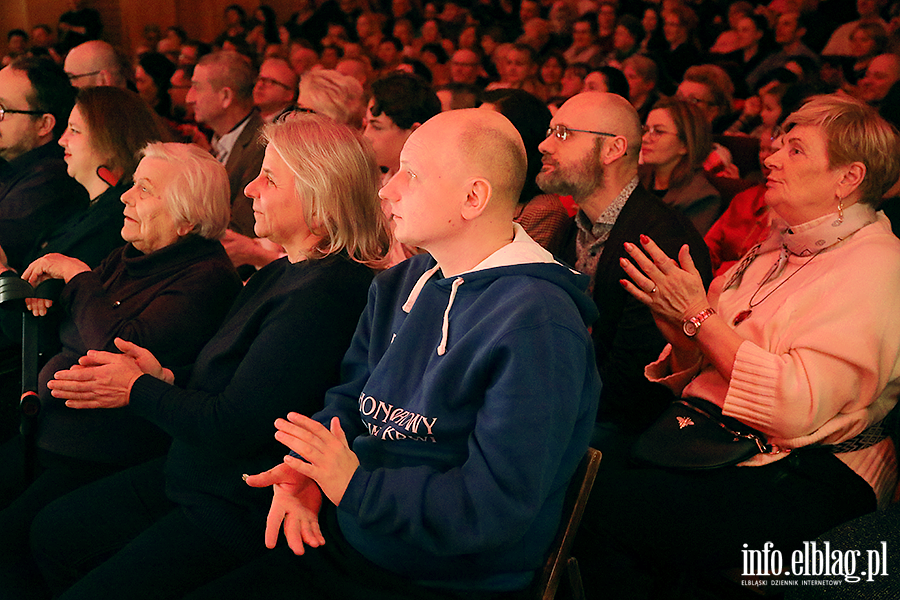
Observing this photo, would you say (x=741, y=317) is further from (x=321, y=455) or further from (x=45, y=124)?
(x=45, y=124)

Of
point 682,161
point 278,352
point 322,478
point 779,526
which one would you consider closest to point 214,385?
point 278,352

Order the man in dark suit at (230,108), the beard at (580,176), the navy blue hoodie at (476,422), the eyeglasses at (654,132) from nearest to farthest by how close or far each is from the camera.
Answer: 1. the navy blue hoodie at (476,422)
2. the beard at (580,176)
3. the eyeglasses at (654,132)
4. the man in dark suit at (230,108)

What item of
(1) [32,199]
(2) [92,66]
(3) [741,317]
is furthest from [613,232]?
(2) [92,66]

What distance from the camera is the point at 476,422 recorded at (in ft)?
3.84

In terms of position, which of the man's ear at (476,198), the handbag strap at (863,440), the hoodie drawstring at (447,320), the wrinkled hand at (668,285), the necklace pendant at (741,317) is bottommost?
the handbag strap at (863,440)

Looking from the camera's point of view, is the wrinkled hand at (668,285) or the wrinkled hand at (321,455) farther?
the wrinkled hand at (668,285)

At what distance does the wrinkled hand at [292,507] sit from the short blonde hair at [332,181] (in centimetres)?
54

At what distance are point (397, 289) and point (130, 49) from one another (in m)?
10.1

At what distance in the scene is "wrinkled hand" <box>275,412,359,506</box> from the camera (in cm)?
114

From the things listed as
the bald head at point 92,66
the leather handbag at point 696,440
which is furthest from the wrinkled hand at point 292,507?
the bald head at point 92,66

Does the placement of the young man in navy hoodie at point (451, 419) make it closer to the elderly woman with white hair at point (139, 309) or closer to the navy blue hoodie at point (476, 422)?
the navy blue hoodie at point (476, 422)

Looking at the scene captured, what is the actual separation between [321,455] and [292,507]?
18cm

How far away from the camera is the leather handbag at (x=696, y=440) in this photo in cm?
162

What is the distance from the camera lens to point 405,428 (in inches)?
48.5
